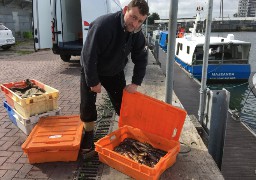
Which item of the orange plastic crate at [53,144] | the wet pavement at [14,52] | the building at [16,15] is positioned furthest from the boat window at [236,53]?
the building at [16,15]

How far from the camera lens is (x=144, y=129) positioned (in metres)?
3.80

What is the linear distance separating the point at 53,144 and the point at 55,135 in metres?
0.28

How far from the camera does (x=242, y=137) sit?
6555 millimetres

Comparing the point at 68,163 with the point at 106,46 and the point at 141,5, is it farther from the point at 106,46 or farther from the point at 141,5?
the point at 141,5

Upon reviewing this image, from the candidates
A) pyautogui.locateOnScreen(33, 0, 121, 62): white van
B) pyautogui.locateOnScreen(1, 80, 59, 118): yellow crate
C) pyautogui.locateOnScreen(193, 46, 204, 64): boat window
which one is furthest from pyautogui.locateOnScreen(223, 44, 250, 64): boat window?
pyautogui.locateOnScreen(1, 80, 59, 118): yellow crate

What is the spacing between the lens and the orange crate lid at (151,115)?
11.3ft

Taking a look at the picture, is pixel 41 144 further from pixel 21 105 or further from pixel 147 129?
pixel 147 129

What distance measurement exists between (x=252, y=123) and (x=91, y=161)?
25.4 ft

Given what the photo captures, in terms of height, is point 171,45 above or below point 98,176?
above

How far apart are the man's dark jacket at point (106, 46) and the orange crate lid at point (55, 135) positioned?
89 cm

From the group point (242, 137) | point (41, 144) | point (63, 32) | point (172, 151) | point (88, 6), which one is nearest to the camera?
point (172, 151)

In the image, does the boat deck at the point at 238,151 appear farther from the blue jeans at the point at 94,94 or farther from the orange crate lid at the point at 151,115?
the blue jeans at the point at 94,94

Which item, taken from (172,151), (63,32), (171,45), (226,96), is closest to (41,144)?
(172,151)

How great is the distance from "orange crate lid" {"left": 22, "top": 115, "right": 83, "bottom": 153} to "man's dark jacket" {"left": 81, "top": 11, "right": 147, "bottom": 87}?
2.91 ft
